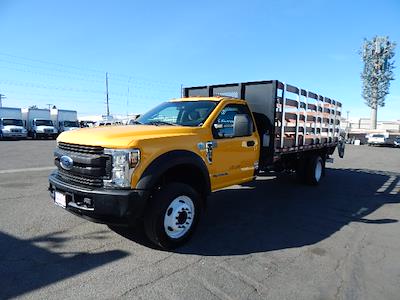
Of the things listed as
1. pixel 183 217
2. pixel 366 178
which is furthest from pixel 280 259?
pixel 366 178

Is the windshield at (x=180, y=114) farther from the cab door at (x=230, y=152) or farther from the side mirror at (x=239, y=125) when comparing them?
the side mirror at (x=239, y=125)

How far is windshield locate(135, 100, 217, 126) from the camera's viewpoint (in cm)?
552

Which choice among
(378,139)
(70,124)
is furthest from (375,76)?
(70,124)

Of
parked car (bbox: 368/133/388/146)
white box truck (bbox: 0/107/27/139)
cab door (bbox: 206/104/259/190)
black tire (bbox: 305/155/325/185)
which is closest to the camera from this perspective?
cab door (bbox: 206/104/259/190)

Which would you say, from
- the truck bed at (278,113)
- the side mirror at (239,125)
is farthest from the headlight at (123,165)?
the truck bed at (278,113)

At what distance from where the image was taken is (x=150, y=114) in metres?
6.29

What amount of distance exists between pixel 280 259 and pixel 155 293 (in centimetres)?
175

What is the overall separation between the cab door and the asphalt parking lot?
76 centimetres

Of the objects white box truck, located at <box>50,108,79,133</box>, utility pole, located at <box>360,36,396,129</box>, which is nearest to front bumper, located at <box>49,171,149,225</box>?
white box truck, located at <box>50,108,79,133</box>

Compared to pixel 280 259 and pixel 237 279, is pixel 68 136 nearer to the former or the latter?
pixel 237 279

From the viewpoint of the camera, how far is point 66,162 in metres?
4.53

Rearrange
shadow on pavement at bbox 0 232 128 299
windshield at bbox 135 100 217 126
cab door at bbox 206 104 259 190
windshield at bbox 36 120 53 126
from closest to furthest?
shadow on pavement at bbox 0 232 128 299 < cab door at bbox 206 104 259 190 < windshield at bbox 135 100 217 126 < windshield at bbox 36 120 53 126

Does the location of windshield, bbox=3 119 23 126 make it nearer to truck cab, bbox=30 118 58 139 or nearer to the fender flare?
truck cab, bbox=30 118 58 139

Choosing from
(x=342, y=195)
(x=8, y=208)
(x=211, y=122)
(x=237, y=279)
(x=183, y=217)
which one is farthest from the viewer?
(x=342, y=195)
